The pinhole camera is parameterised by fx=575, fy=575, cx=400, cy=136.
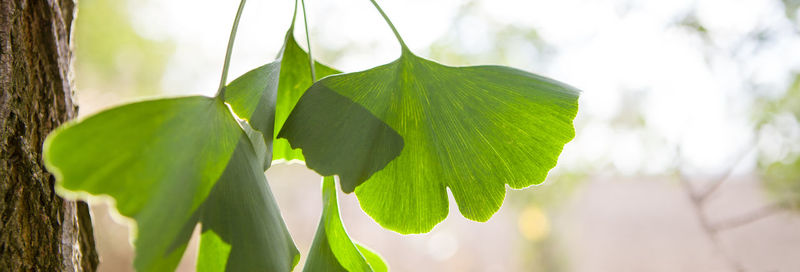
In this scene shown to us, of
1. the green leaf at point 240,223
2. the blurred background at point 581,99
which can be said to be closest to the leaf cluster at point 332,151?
the green leaf at point 240,223

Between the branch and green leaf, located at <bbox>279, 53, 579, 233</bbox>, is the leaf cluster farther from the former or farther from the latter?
the branch

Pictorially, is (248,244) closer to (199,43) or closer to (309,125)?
(309,125)

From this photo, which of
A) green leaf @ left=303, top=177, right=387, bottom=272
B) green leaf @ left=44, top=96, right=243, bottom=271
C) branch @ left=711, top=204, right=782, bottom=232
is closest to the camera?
green leaf @ left=44, top=96, right=243, bottom=271

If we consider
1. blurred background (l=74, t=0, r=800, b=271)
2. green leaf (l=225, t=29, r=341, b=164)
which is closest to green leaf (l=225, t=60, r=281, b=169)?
green leaf (l=225, t=29, r=341, b=164)

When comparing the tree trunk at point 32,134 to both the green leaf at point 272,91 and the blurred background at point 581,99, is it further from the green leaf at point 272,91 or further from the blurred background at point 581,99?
the blurred background at point 581,99

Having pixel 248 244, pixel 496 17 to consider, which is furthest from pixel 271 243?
pixel 496 17

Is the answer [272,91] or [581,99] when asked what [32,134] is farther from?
[581,99]

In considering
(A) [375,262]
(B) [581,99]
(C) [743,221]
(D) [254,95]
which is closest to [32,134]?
(D) [254,95]
